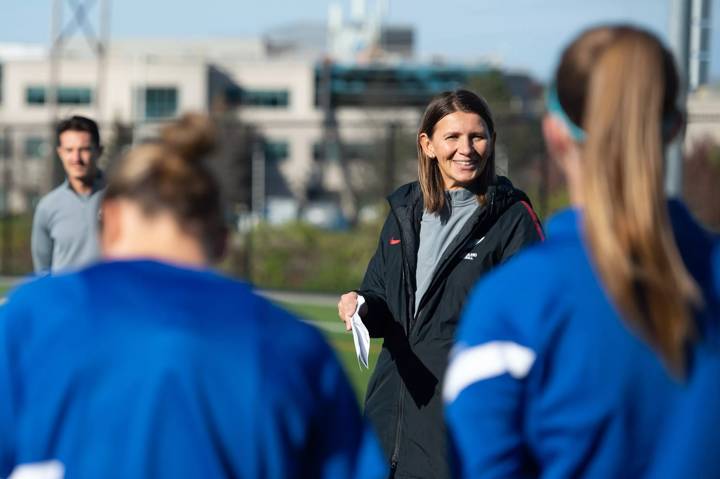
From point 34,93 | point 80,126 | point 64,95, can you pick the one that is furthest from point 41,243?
point 64,95

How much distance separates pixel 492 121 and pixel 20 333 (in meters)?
3.03

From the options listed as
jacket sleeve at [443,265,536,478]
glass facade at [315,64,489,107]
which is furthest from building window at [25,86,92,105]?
jacket sleeve at [443,265,536,478]

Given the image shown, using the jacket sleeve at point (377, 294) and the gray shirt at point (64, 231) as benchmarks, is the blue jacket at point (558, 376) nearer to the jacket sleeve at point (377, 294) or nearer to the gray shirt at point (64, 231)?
the jacket sleeve at point (377, 294)

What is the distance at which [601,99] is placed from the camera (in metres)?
2.08

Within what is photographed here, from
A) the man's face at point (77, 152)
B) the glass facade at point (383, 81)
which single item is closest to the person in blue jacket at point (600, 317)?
the man's face at point (77, 152)

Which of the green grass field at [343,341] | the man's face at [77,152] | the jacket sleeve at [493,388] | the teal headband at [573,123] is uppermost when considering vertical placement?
the teal headband at [573,123]

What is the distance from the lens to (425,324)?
14.3 ft

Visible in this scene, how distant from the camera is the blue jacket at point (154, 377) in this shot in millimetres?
1953

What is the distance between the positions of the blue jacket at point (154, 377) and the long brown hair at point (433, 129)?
258cm

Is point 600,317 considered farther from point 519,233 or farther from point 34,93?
point 34,93

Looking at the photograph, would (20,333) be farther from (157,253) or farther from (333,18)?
(333,18)

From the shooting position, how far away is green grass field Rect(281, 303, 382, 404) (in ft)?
35.8

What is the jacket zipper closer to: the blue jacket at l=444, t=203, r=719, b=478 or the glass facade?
the blue jacket at l=444, t=203, r=719, b=478

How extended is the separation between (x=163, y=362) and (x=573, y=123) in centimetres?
89
